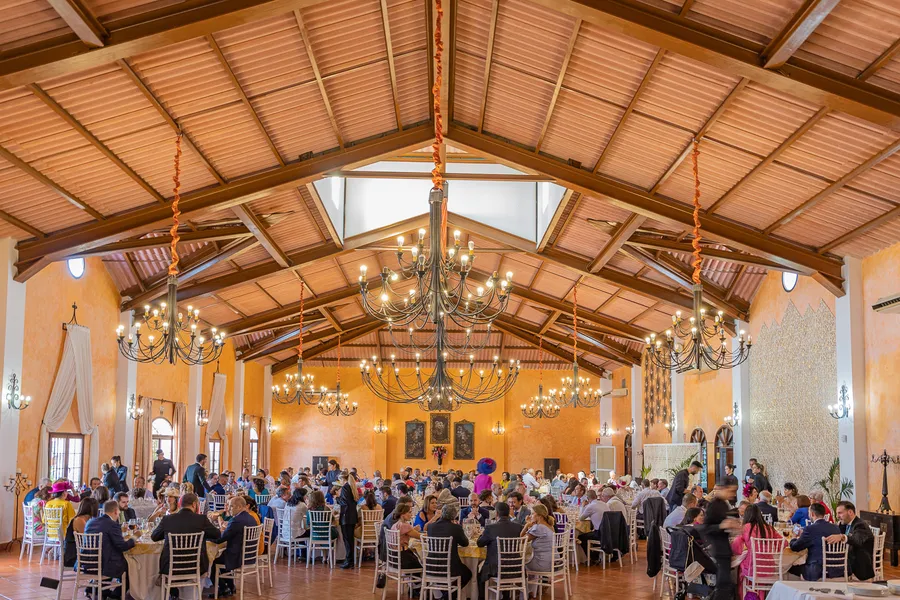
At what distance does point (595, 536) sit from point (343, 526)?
3663mm

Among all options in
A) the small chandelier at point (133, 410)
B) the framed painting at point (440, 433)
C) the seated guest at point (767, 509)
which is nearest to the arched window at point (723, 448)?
the seated guest at point (767, 509)

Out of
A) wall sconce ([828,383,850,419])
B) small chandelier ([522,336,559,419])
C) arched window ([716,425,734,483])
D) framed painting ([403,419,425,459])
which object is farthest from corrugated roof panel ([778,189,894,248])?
framed painting ([403,419,425,459])

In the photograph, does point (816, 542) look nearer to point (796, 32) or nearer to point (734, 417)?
point (796, 32)

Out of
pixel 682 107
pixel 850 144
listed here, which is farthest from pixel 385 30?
pixel 850 144

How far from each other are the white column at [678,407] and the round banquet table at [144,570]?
50.5 ft

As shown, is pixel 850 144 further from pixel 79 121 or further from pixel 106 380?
pixel 106 380

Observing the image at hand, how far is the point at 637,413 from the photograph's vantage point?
25750 millimetres

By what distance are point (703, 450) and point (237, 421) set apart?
13524mm


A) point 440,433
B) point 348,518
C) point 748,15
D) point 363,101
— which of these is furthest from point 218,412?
point 748,15

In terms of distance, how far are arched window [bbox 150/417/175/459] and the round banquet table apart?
34.9 feet

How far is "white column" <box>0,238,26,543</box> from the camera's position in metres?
12.2

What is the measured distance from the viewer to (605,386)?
1155 inches

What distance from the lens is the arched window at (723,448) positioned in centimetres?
1806

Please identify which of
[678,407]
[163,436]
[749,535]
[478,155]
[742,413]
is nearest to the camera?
[749,535]
